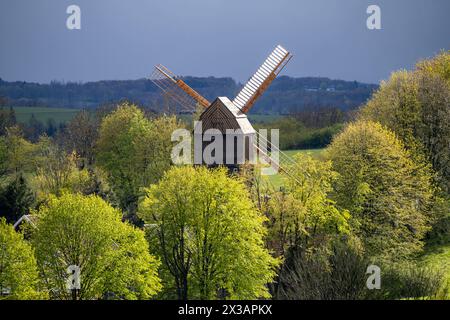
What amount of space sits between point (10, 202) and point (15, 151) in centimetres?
3332

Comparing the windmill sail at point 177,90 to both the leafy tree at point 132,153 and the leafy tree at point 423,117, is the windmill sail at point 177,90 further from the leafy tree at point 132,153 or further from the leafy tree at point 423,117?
the leafy tree at point 423,117

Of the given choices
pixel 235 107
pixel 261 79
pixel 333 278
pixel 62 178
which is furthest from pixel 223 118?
pixel 62 178

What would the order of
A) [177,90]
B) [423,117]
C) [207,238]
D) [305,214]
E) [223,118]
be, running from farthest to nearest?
[177,90] < [423,117] < [223,118] < [305,214] < [207,238]

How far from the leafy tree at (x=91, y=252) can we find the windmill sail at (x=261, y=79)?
948 inches

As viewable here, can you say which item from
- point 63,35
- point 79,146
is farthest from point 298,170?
point 63,35

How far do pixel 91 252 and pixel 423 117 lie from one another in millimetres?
36147

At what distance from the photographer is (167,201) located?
153 feet

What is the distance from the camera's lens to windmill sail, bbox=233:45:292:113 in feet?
212

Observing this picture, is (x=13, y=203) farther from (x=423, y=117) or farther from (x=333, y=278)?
(x=333, y=278)

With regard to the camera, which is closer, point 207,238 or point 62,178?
point 207,238

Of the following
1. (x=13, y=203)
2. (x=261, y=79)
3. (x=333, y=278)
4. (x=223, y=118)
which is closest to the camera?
(x=333, y=278)

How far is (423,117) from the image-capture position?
67.1 metres

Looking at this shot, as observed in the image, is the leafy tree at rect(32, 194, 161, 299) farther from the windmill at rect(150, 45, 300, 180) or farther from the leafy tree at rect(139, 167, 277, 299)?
the windmill at rect(150, 45, 300, 180)
